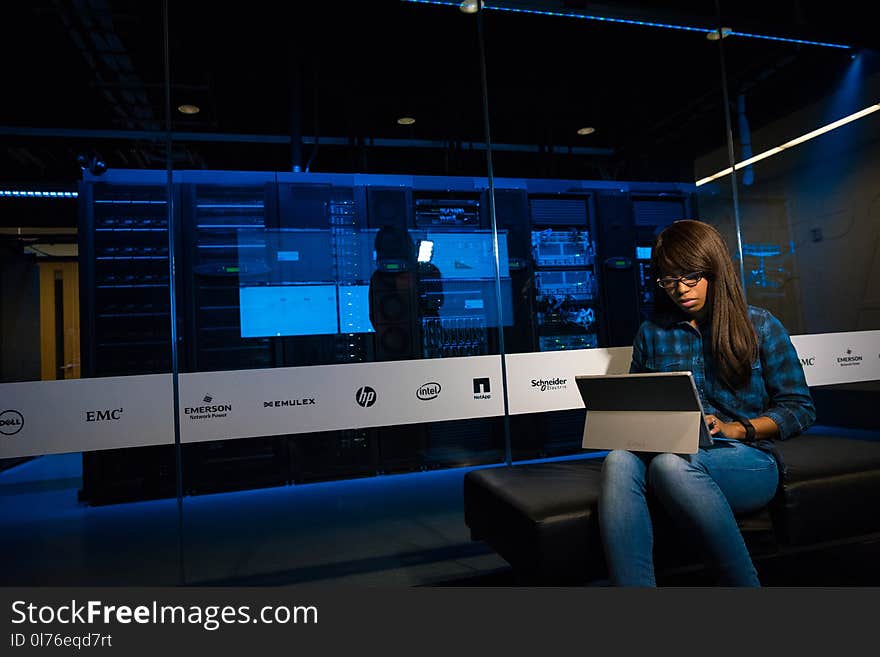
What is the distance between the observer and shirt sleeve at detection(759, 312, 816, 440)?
139cm

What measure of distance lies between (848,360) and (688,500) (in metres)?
2.34

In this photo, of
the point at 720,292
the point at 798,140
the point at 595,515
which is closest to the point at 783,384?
the point at 720,292

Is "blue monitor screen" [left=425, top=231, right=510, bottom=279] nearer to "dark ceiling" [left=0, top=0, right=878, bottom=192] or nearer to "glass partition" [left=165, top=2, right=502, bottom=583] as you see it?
"glass partition" [left=165, top=2, right=502, bottom=583]

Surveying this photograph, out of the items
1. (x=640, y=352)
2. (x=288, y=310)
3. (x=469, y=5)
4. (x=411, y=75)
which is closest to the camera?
(x=640, y=352)

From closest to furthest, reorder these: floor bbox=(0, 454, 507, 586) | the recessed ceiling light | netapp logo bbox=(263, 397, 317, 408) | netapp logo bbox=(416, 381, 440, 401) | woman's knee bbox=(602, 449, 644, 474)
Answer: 1. woman's knee bbox=(602, 449, 644, 474)
2. floor bbox=(0, 454, 507, 586)
3. netapp logo bbox=(263, 397, 317, 408)
4. netapp logo bbox=(416, 381, 440, 401)
5. the recessed ceiling light

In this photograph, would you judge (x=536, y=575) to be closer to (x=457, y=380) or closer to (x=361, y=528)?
(x=457, y=380)

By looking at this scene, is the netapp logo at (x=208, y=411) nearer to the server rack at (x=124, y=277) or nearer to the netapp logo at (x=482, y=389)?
the server rack at (x=124, y=277)

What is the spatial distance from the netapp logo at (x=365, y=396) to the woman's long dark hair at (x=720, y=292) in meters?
1.28

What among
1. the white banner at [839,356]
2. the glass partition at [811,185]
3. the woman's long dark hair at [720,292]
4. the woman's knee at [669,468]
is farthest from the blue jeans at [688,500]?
the glass partition at [811,185]

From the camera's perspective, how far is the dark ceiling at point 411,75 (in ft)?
9.39

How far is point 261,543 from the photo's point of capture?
2.30 m

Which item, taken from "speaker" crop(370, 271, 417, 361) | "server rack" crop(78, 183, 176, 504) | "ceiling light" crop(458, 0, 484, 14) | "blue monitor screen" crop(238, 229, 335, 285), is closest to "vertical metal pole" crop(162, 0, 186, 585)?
"server rack" crop(78, 183, 176, 504)

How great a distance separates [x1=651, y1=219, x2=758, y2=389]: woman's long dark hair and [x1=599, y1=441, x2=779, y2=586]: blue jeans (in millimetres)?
230

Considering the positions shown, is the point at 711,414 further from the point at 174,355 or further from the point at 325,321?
the point at 174,355
